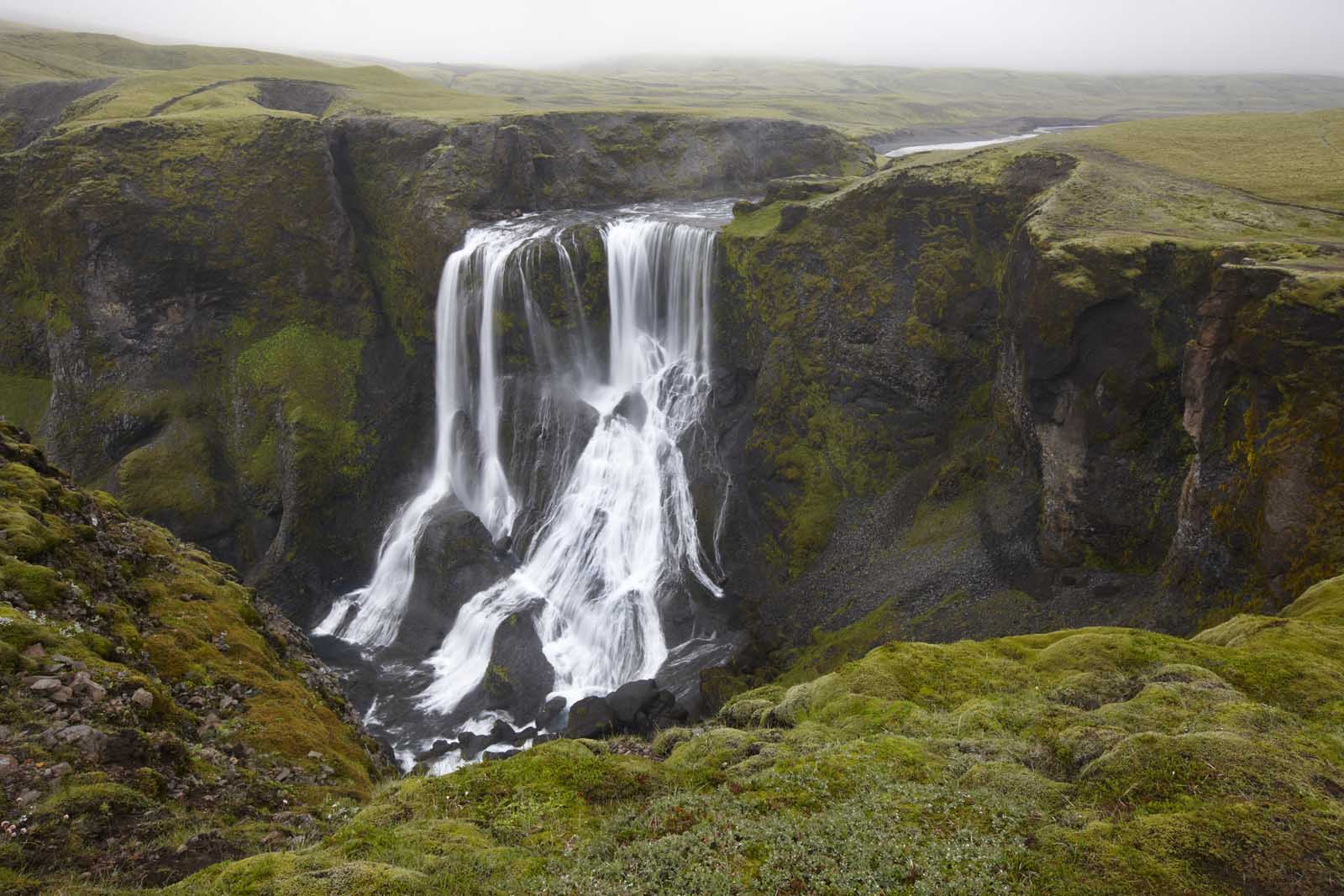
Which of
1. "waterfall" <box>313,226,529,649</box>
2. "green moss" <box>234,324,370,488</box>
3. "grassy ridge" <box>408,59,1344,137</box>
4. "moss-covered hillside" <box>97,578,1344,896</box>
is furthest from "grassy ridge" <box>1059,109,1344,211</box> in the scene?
"grassy ridge" <box>408,59,1344,137</box>

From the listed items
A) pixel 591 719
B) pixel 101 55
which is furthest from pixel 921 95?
pixel 591 719

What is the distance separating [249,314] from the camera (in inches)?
1770

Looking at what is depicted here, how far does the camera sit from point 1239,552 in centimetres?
2062

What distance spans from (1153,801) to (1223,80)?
248960mm

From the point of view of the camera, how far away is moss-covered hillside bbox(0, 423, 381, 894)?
916cm

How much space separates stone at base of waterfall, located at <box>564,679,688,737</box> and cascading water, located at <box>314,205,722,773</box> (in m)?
3.26

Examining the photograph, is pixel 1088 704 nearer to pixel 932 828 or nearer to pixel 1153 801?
pixel 1153 801

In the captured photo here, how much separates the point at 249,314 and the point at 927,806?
4800 centimetres

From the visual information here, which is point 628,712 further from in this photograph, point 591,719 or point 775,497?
point 775,497

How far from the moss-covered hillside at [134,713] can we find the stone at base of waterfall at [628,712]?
26.8ft

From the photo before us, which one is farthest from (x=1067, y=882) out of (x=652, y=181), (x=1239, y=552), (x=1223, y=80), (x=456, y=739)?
(x=1223, y=80)

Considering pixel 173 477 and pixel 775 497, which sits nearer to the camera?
pixel 775 497

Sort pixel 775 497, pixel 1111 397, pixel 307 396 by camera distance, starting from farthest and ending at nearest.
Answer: pixel 307 396 < pixel 775 497 < pixel 1111 397

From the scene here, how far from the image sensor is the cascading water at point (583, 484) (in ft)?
105
